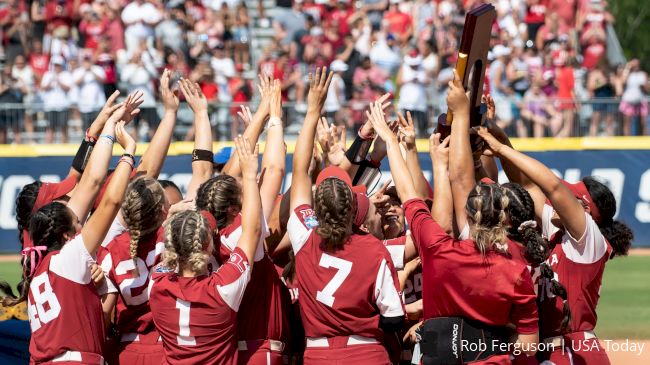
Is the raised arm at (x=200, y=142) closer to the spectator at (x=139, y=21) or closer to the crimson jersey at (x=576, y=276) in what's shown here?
the crimson jersey at (x=576, y=276)

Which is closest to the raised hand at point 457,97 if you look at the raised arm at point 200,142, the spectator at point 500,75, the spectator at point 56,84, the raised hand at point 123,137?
the raised hand at point 123,137

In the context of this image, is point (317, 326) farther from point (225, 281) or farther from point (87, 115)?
point (87, 115)

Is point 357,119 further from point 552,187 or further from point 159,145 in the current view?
point 552,187

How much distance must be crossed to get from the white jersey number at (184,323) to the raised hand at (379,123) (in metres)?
1.66

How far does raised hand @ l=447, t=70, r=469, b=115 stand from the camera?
5.90 meters

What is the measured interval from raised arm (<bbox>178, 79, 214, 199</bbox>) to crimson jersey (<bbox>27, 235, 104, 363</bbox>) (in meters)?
2.03

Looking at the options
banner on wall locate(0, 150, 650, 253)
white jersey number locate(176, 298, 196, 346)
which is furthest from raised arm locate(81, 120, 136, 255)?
banner on wall locate(0, 150, 650, 253)

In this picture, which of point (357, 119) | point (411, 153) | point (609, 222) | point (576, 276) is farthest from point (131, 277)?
point (357, 119)

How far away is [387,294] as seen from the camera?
19.3 feet

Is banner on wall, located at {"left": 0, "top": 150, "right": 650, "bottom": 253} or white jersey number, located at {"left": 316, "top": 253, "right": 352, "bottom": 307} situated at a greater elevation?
white jersey number, located at {"left": 316, "top": 253, "right": 352, "bottom": 307}

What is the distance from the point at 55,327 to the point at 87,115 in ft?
41.4

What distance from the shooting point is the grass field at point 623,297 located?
11.1m

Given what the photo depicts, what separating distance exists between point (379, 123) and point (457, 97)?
0.73 m

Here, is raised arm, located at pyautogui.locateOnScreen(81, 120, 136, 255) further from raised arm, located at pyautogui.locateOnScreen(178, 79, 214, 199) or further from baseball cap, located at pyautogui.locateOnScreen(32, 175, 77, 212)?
raised arm, located at pyautogui.locateOnScreen(178, 79, 214, 199)
